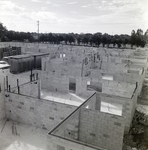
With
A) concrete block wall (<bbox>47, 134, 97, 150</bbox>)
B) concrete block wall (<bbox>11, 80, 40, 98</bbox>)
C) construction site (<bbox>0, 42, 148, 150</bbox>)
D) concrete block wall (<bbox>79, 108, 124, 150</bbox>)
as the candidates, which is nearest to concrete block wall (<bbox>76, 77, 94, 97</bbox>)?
construction site (<bbox>0, 42, 148, 150</bbox>)

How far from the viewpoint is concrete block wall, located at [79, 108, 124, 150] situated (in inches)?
331

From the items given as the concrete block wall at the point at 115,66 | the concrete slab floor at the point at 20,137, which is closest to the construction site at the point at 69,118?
the concrete slab floor at the point at 20,137

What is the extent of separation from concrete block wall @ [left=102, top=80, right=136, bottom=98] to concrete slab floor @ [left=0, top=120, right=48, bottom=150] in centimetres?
715

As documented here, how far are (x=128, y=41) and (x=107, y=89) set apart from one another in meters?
48.7

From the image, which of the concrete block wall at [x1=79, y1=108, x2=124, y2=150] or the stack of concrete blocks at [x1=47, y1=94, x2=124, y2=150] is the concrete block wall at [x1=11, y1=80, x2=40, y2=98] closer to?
the stack of concrete blocks at [x1=47, y1=94, x2=124, y2=150]

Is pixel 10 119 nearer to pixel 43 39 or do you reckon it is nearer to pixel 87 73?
pixel 87 73

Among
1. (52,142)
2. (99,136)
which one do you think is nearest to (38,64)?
(99,136)

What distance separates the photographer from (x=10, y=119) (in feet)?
38.6

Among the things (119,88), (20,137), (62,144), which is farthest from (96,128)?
(119,88)

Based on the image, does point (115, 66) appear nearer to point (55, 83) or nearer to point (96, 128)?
point (55, 83)

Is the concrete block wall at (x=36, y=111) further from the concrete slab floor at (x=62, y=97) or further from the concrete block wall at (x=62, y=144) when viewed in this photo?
the concrete slab floor at (x=62, y=97)

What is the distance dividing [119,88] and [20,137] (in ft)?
29.0

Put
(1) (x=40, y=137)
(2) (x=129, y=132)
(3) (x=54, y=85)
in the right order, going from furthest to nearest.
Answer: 1. (3) (x=54, y=85)
2. (2) (x=129, y=132)
3. (1) (x=40, y=137)

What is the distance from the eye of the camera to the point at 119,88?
14.6m
